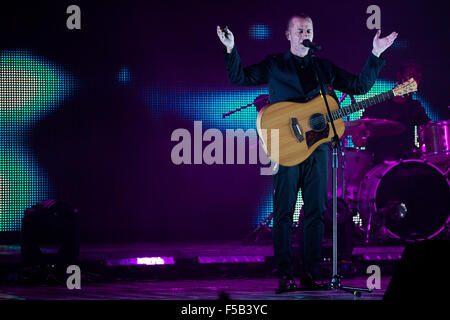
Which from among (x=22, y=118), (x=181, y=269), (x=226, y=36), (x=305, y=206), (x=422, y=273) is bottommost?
(x=181, y=269)

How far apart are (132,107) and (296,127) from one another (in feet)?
10.5

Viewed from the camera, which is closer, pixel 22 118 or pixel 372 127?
pixel 372 127

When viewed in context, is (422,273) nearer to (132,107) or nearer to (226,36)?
(226,36)

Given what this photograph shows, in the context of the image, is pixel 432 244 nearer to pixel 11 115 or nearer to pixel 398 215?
pixel 398 215

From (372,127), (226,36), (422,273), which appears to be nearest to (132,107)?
(372,127)

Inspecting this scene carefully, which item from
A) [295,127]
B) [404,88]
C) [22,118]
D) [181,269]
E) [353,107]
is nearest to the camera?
[295,127]

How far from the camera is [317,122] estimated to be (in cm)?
411

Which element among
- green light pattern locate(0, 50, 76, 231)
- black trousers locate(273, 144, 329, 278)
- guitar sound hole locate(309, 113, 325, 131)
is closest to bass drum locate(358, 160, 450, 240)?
black trousers locate(273, 144, 329, 278)

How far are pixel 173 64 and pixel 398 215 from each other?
3030mm

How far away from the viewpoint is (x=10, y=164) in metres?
6.57

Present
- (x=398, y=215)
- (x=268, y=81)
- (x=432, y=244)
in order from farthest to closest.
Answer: (x=398, y=215) → (x=268, y=81) → (x=432, y=244)

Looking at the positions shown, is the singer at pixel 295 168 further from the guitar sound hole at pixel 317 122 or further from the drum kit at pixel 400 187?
the drum kit at pixel 400 187

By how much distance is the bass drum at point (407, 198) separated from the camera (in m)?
6.04
